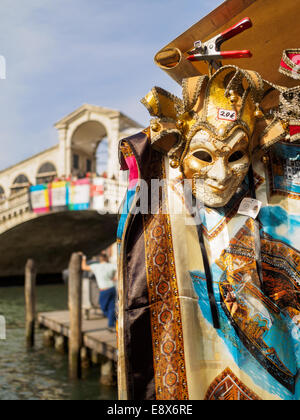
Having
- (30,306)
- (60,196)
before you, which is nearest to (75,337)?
(30,306)

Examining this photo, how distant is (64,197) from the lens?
16.7 metres

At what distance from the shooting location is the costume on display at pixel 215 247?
189cm

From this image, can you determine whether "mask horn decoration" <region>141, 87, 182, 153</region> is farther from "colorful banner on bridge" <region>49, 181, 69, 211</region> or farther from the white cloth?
"colorful banner on bridge" <region>49, 181, 69, 211</region>

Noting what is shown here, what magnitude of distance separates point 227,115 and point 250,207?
1.51 ft

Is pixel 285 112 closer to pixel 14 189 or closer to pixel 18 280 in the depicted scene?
pixel 18 280

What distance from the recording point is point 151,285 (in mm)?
2035

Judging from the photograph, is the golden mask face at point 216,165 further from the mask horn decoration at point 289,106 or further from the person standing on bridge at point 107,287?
the person standing on bridge at point 107,287

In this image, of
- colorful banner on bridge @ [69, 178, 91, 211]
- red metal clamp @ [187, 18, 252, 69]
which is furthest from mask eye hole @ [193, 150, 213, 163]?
colorful banner on bridge @ [69, 178, 91, 211]

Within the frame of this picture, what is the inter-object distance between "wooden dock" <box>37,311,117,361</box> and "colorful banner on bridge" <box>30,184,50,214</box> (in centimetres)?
786

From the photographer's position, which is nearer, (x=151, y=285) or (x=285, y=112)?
(x=285, y=112)

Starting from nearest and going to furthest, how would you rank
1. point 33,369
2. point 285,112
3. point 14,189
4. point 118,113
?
point 285,112, point 33,369, point 118,113, point 14,189

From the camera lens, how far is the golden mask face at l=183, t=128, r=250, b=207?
1.86 meters
